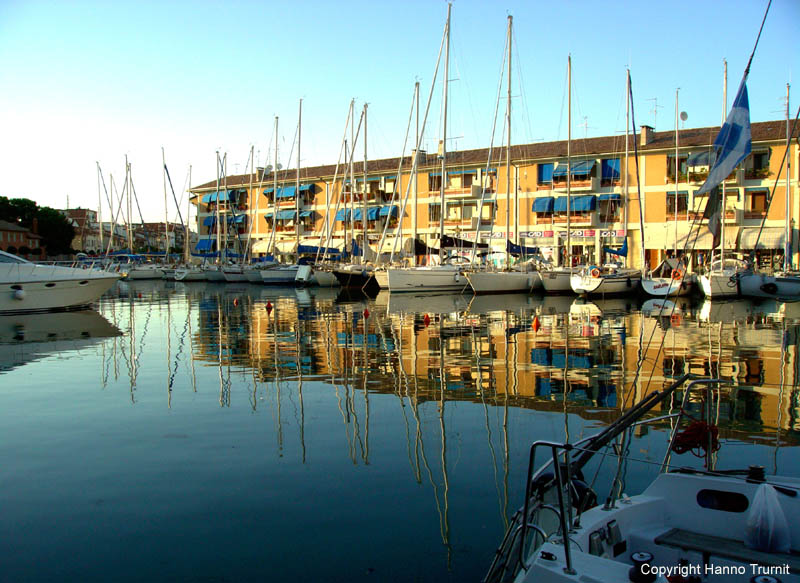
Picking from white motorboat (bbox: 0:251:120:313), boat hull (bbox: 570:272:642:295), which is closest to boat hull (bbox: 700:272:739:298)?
boat hull (bbox: 570:272:642:295)

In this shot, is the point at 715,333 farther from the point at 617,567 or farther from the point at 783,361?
the point at 617,567

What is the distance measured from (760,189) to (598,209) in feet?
37.1

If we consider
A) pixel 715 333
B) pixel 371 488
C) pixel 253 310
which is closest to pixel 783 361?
pixel 715 333

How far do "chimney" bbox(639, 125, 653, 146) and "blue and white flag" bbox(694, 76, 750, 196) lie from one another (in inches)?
1859

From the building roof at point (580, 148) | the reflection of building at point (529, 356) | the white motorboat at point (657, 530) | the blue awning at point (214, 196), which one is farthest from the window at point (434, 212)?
the white motorboat at point (657, 530)

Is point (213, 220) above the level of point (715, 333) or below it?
above

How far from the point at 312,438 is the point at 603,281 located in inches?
1338

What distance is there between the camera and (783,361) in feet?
54.3

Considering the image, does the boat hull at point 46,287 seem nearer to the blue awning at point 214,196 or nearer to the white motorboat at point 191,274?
the white motorboat at point 191,274

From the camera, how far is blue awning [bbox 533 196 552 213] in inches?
2204

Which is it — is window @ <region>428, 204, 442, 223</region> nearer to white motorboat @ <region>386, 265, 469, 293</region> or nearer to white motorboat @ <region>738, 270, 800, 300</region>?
white motorboat @ <region>386, 265, 469, 293</region>

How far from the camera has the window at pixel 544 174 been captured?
57219mm

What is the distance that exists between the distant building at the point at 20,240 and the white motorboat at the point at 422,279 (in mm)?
70093

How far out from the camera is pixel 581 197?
5462cm
